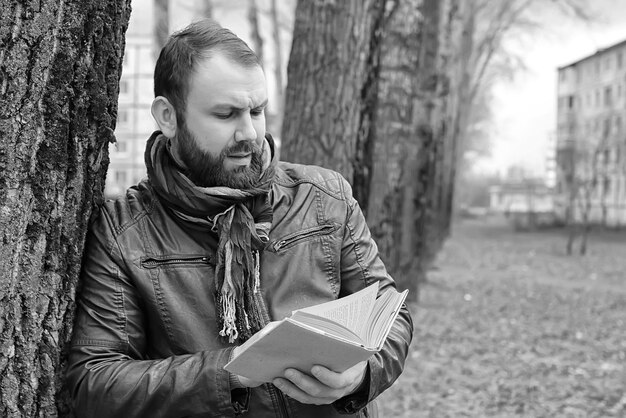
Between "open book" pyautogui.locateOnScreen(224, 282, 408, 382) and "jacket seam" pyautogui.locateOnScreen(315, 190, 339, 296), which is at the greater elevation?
"jacket seam" pyautogui.locateOnScreen(315, 190, 339, 296)

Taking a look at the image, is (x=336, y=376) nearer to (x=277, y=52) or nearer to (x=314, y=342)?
(x=314, y=342)

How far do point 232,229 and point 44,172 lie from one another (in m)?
0.54

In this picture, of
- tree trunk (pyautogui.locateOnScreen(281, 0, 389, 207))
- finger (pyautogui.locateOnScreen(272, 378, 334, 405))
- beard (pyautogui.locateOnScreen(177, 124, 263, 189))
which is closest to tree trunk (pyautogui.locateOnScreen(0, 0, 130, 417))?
beard (pyautogui.locateOnScreen(177, 124, 263, 189))

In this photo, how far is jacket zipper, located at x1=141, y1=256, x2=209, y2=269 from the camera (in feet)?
7.84

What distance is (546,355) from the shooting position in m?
9.06

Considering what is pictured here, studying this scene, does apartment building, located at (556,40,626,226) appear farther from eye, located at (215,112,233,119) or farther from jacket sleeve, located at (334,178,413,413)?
eye, located at (215,112,233,119)

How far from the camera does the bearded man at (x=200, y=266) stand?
227 cm

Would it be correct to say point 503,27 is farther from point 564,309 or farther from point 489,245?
point 564,309

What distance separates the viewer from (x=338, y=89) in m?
4.32

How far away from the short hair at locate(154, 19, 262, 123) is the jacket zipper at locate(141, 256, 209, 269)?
0.40 meters

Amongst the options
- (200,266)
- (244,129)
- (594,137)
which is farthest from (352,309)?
(594,137)

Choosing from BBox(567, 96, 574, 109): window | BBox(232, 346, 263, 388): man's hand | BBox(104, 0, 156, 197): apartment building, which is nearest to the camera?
BBox(232, 346, 263, 388): man's hand

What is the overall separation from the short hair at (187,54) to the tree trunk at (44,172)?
17cm

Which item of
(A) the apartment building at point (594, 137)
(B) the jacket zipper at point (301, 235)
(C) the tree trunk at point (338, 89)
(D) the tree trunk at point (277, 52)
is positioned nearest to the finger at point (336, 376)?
(B) the jacket zipper at point (301, 235)
